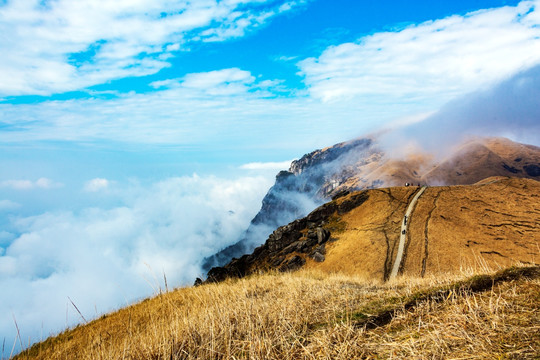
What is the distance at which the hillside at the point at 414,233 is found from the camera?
3006cm

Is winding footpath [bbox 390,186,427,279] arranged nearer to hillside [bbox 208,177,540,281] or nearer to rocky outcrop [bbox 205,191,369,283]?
hillside [bbox 208,177,540,281]

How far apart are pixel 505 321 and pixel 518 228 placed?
4042 centimetres

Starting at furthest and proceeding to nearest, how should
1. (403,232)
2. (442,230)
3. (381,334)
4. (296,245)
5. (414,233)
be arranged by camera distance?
(296,245) < (403,232) < (414,233) < (442,230) < (381,334)

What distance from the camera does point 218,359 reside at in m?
3.62

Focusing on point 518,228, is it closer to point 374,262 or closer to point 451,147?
point 374,262

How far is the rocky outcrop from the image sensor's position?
128 ft

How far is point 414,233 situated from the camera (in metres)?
34.1

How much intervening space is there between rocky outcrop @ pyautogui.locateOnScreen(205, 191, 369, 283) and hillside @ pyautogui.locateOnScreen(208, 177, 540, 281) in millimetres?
143

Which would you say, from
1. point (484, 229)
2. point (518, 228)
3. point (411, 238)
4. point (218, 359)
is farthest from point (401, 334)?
point (518, 228)

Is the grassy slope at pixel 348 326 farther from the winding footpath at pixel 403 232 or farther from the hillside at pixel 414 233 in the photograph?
the hillside at pixel 414 233

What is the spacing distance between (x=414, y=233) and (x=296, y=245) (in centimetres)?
1566

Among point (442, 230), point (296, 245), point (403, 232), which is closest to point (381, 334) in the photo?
point (403, 232)

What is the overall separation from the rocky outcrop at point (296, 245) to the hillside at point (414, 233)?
143 millimetres

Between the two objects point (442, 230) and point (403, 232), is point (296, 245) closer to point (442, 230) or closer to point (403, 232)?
point (403, 232)
